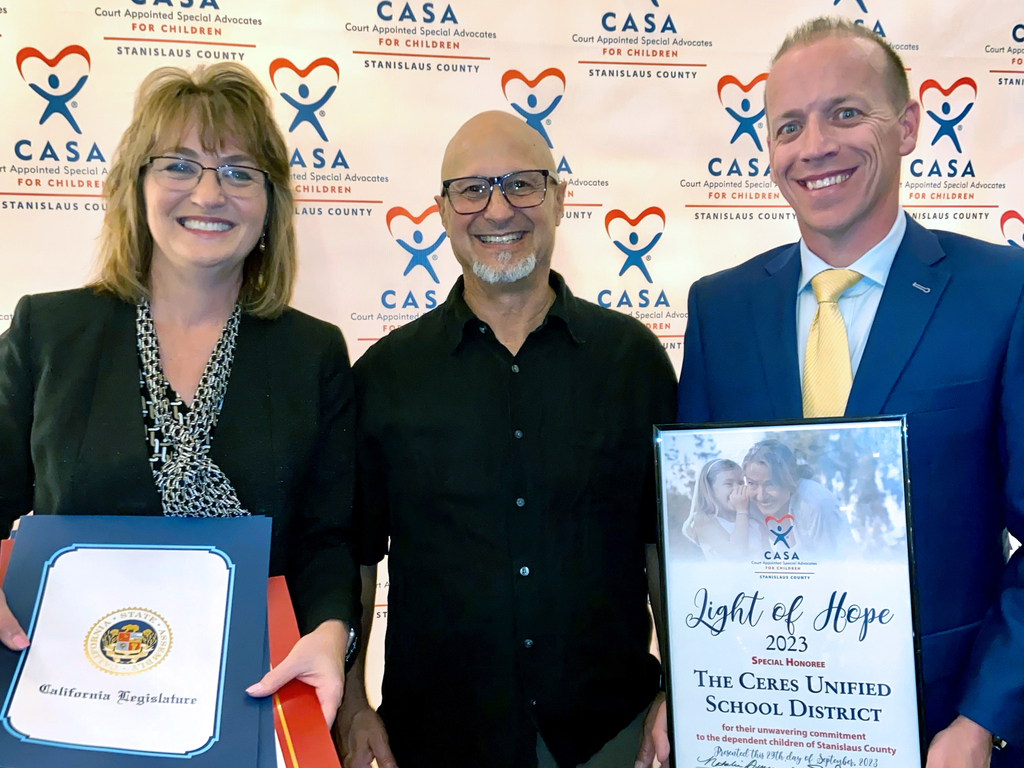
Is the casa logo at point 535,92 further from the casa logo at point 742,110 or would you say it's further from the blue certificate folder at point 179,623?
the blue certificate folder at point 179,623

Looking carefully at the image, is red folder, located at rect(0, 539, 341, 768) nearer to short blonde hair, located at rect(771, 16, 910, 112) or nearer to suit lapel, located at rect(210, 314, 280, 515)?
suit lapel, located at rect(210, 314, 280, 515)

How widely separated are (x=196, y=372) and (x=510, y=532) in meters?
0.87

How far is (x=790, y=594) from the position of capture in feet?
4.62

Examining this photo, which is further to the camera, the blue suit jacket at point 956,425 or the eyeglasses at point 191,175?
the eyeglasses at point 191,175

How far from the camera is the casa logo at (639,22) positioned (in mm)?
3135

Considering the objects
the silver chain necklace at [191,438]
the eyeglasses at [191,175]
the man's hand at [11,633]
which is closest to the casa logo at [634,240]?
the eyeglasses at [191,175]

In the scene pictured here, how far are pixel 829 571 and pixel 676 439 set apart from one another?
0.37m

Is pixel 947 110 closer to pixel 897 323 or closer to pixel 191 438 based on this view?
pixel 897 323

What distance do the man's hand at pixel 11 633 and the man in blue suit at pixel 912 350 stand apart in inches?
59.1

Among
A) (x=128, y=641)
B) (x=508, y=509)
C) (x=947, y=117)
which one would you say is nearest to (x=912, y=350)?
(x=508, y=509)

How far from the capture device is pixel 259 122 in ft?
5.79

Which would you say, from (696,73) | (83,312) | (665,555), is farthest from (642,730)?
(696,73)

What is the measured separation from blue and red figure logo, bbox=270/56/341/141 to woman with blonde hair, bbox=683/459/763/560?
2.29m

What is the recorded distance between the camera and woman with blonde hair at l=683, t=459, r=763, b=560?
1436 millimetres
